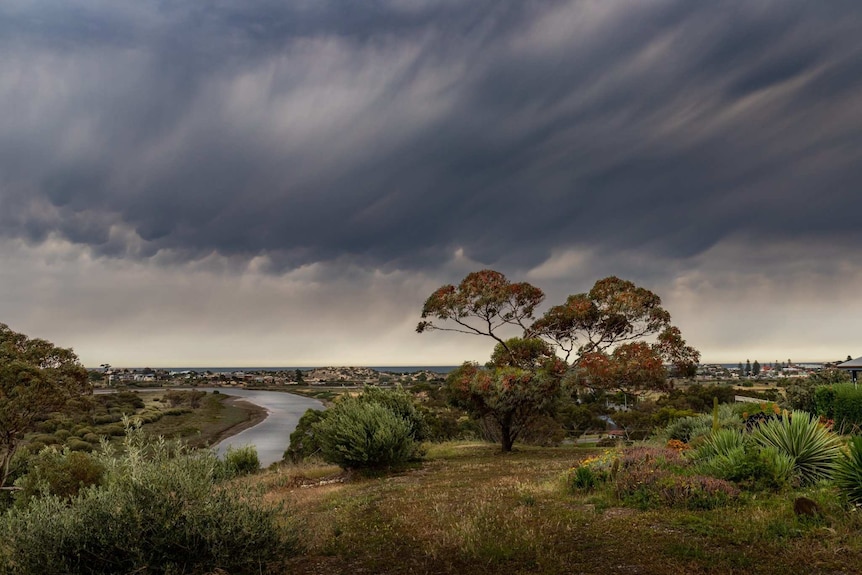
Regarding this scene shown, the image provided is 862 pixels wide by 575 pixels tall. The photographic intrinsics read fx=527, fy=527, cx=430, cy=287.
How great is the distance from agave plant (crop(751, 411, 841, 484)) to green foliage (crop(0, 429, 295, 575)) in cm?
973

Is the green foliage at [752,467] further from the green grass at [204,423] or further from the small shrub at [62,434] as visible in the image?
the small shrub at [62,434]

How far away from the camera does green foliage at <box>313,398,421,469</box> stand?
16703 mm

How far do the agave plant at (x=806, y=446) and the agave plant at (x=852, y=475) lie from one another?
1705mm

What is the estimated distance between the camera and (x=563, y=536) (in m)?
7.54

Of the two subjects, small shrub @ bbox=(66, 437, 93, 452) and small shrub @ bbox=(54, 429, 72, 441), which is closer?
small shrub @ bbox=(66, 437, 93, 452)

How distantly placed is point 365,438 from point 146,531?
11.2 m

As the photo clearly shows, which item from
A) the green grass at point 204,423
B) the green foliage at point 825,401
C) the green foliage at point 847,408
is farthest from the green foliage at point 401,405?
the green grass at point 204,423

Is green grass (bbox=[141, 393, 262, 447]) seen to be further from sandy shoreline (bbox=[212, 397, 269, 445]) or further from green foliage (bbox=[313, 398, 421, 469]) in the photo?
green foliage (bbox=[313, 398, 421, 469])

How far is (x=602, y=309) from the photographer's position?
22547 millimetres

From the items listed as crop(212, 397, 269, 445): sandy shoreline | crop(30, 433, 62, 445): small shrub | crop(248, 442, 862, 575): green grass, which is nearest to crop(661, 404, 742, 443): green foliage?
crop(248, 442, 862, 575): green grass

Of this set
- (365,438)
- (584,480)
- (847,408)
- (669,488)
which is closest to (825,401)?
(847,408)

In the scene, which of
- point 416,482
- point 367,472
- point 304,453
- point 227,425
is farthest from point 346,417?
point 227,425

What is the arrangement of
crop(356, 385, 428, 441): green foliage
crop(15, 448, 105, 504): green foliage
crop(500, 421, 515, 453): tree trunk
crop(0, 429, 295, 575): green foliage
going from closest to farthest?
crop(0, 429, 295, 575): green foliage < crop(15, 448, 105, 504): green foliage < crop(356, 385, 428, 441): green foliage < crop(500, 421, 515, 453): tree trunk

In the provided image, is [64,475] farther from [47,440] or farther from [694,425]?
[47,440]
